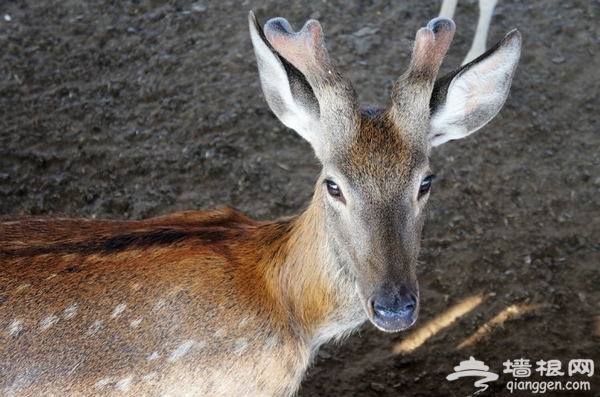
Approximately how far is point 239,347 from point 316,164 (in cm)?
227

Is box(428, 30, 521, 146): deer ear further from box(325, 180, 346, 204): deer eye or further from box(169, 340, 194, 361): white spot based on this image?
box(169, 340, 194, 361): white spot

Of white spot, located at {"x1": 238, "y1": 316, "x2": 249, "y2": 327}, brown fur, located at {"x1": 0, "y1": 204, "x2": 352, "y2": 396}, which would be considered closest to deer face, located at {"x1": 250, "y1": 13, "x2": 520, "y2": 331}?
brown fur, located at {"x1": 0, "y1": 204, "x2": 352, "y2": 396}

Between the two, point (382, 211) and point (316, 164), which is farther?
point (316, 164)

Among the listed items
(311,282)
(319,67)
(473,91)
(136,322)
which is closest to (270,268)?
(311,282)

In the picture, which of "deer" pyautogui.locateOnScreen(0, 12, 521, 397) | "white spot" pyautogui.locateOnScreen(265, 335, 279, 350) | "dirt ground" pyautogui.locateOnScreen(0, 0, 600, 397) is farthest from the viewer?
"dirt ground" pyautogui.locateOnScreen(0, 0, 600, 397)

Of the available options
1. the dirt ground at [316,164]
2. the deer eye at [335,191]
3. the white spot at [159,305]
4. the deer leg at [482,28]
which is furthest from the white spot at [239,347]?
the deer leg at [482,28]

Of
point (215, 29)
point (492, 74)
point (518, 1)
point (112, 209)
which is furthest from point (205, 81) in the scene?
point (492, 74)

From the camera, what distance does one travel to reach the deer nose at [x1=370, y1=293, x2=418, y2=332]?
2625 mm

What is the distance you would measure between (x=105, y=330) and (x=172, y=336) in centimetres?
26

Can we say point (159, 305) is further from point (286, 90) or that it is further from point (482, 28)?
Answer: point (482, 28)

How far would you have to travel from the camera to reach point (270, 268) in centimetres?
311

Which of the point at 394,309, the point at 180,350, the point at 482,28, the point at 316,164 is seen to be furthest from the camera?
the point at 482,28

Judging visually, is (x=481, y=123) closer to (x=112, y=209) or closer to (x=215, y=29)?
(x=112, y=209)

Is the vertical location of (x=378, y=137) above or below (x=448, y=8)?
above
